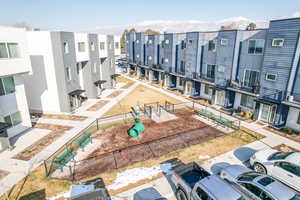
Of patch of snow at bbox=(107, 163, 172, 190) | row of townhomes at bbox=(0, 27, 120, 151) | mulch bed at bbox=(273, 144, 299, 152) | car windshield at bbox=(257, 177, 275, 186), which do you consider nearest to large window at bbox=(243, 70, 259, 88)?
mulch bed at bbox=(273, 144, 299, 152)

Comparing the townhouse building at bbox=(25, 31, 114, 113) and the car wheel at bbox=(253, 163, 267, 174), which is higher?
the townhouse building at bbox=(25, 31, 114, 113)

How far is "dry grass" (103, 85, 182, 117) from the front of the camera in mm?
25219

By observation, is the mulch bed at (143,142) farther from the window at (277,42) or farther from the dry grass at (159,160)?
the window at (277,42)

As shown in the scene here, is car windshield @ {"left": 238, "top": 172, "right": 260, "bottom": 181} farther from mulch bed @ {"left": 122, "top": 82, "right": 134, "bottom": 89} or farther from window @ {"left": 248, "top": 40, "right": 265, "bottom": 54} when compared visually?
mulch bed @ {"left": 122, "top": 82, "right": 134, "bottom": 89}

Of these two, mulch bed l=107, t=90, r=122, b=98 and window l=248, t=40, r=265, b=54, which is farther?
mulch bed l=107, t=90, r=122, b=98

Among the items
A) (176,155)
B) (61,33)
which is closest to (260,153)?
(176,155)

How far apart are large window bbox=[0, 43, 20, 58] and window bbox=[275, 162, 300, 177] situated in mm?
21729

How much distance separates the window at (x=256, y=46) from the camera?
20480 mm

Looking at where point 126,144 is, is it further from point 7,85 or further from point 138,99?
point 138,99

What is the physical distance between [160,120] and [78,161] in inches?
414

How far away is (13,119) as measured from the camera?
17812mm

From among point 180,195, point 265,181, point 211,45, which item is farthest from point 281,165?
point 211,45

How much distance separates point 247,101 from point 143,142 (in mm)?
14774

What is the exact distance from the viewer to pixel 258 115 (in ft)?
69.6
